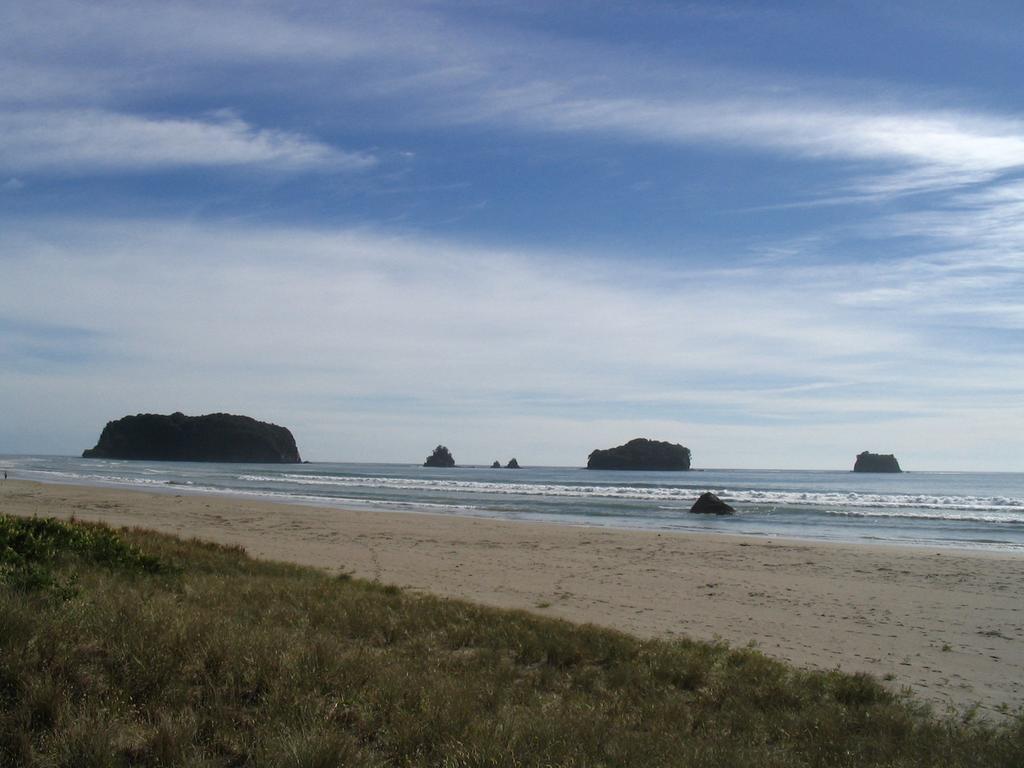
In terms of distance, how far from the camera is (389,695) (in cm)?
581

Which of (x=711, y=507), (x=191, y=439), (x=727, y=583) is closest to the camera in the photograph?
(x=727, y=583)

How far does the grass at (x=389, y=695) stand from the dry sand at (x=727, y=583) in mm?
2046

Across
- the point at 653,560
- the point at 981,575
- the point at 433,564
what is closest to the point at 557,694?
the point at 433,564

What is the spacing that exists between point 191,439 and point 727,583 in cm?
18662

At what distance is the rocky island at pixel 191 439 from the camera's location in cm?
18350

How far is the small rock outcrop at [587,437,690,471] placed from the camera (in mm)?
153125

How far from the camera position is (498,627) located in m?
9.05

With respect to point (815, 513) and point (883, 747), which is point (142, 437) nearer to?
point (815, 513)

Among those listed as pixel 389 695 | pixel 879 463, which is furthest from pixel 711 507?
pixel 879 463

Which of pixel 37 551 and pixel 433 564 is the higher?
pixel 37 551

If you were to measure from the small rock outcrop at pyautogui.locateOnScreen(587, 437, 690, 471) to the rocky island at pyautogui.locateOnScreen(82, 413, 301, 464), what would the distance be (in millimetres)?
80729

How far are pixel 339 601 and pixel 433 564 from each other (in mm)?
8090

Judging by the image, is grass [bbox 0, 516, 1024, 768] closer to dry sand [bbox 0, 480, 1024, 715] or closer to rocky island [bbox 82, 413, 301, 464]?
dry sand [bbox 0, 480, 1024, 715]

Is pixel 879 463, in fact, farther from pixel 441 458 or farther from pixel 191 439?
pixel 191 439
